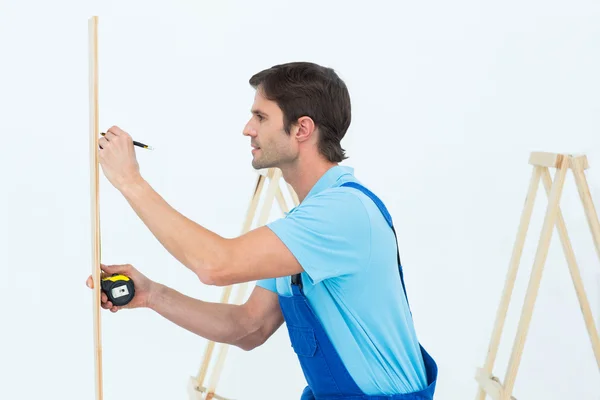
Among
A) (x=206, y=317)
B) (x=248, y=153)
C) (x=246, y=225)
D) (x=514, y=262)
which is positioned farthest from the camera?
(x=248, y=153)

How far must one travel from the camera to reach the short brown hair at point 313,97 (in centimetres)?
244

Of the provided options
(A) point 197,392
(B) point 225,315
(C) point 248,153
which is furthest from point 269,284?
(C) point 248,153

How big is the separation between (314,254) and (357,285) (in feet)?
0.68

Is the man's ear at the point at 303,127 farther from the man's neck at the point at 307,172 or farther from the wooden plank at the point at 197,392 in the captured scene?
the wooden plank at the point at 197,392

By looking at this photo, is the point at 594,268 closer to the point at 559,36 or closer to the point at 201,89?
the point at 559,36

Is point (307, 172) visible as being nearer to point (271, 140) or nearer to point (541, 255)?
point (271, 140)

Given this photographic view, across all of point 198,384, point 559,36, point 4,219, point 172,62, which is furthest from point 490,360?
point 4,219

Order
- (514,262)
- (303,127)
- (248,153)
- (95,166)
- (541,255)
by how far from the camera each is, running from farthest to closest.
Result: (248,153)
(514,262)
(541,255)
(303,127)
(95,166)

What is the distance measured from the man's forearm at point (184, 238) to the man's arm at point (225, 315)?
1.78 ft

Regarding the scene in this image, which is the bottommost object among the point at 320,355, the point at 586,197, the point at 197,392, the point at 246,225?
the point at 197,392

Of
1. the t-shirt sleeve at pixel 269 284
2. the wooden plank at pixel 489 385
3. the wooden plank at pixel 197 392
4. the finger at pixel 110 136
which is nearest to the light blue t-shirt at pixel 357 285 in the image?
the t-shirt sleeve at pixel 269 284

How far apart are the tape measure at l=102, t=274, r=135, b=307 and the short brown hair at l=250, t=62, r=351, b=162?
63 cm

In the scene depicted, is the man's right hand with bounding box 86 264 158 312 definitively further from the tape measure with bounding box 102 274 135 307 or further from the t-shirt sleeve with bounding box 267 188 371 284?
the t-shirt sleeve with bounding box 267 188 371 284

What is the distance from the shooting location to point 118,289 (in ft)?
7.80
